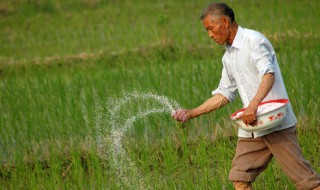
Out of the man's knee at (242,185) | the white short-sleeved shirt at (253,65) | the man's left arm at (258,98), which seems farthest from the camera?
the man's knee at (242,185)

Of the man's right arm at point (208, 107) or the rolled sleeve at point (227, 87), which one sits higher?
the rolled sleeve at point (227, 87)

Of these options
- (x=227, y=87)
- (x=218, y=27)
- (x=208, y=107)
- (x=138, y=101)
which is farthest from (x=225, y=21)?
(x=138, y=101)

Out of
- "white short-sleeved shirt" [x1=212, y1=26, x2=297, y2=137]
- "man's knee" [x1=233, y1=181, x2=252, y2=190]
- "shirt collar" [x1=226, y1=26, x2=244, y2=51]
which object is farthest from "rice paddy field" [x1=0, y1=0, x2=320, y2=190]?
"shirt collar" [x1=226, y1=26, x2=244, y2=51]

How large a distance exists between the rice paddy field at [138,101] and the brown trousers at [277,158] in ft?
1.84

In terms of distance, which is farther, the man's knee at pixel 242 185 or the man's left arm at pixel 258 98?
the man's knee at pixel 242 185

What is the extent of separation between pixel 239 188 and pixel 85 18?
8.04m

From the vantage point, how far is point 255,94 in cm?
294

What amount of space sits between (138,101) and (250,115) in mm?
2164

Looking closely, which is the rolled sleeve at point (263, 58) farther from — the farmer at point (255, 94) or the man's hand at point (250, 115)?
the man's hand at point (250, 115)

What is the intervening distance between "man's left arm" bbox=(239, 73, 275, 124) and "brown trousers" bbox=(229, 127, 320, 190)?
0.66ft

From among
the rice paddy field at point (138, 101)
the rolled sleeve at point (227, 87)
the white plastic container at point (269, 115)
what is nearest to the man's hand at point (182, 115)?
the rolled sleeve at point (227, 87)

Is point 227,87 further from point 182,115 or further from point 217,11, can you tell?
point 217,11

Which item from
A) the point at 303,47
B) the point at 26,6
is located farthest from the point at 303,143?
the point at 26,6

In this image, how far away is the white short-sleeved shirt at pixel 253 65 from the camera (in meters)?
2.87
